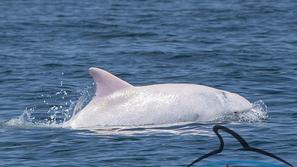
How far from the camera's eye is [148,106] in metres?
18.9

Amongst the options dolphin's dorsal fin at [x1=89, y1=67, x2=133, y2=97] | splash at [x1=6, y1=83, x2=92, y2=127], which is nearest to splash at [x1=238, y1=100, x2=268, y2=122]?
dolphin's dorsal fin at [x1=89, y1=67, x2=133, y2=97]

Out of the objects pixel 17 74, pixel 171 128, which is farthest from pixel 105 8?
pixel 171 128

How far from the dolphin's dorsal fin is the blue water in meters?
0.68

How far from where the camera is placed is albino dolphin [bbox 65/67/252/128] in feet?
61.5

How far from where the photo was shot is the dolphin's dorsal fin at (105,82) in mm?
18266

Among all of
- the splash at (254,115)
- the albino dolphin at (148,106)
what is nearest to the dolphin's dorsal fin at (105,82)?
the albino dolphin at (148,106)

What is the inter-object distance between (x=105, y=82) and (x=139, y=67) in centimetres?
944

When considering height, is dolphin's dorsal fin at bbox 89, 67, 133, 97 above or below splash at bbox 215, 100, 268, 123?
above

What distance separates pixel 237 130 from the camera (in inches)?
711

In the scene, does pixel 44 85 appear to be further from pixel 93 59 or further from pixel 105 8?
pixel 105 8

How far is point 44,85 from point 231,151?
9565mm

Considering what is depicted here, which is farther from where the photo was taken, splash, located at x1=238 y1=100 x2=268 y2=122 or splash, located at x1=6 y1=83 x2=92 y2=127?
splash, located at x1=6 y1=83 x2=92 y2=127

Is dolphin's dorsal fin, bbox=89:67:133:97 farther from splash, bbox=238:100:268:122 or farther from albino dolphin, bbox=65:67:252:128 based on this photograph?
splash, bbox=238:100:268:122

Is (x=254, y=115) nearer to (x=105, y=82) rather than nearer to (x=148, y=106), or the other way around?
(x=148, y=106)
